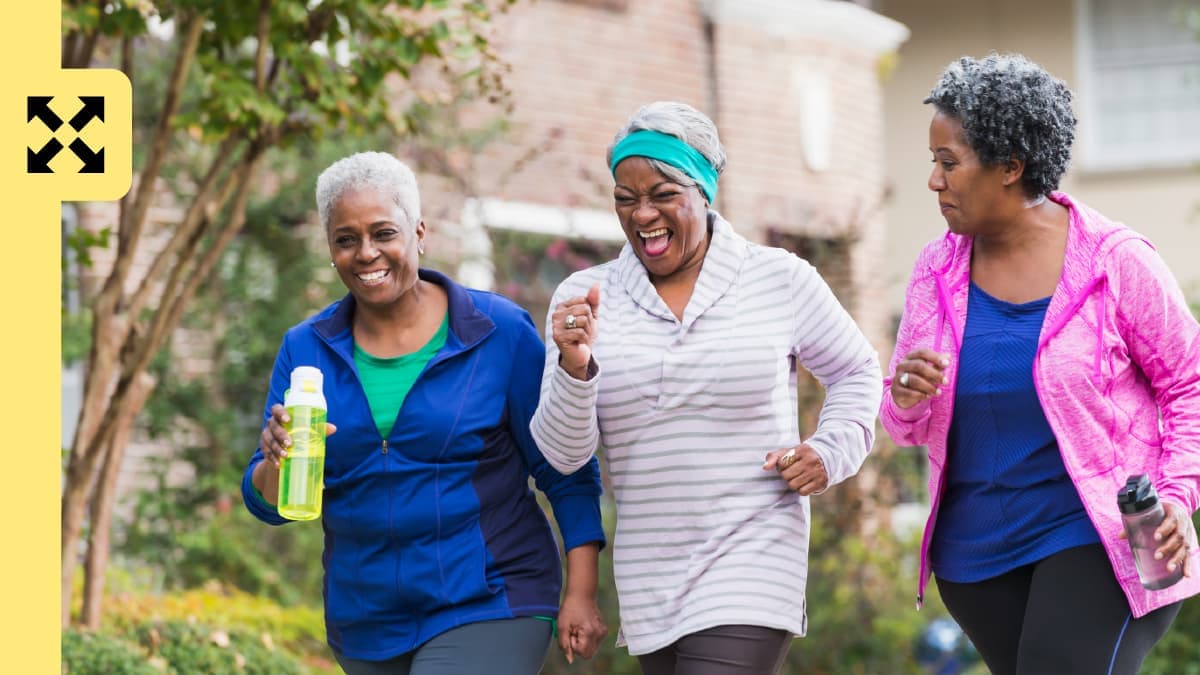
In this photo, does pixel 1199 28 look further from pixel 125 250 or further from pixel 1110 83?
pixel 125 250

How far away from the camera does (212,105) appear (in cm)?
675

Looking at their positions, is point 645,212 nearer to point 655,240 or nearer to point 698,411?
point 655,240

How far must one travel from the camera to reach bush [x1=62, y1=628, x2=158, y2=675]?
259 inches

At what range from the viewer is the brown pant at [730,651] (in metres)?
4.30

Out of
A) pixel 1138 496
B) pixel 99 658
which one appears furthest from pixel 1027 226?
pixel 99 658

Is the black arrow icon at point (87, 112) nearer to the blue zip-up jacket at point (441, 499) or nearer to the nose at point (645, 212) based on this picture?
the blue zip-up jacket at point (441, 499)

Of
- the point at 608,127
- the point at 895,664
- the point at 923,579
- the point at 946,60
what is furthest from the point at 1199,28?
the point at 923,579

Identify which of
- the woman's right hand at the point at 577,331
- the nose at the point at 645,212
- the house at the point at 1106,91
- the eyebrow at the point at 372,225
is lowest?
the woman's right hand at the point at 577,331

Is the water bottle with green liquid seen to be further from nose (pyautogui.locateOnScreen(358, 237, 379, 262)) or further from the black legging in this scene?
the black legging

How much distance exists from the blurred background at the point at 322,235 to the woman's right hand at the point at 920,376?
6.74 feet

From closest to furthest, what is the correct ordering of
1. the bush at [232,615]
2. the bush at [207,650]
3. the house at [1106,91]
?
1. the bush at [207,650]
2. the bush at [232,615]
3. the house at [1106,91]

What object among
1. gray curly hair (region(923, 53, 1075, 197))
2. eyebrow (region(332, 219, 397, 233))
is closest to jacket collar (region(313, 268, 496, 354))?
eyebrow (region(332, 219, 397, 233))

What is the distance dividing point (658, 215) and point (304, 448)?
1.04 meters

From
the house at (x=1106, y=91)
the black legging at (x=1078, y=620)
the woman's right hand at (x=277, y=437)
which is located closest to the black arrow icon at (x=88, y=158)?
the woman's right hand at (x=277, y=437)
